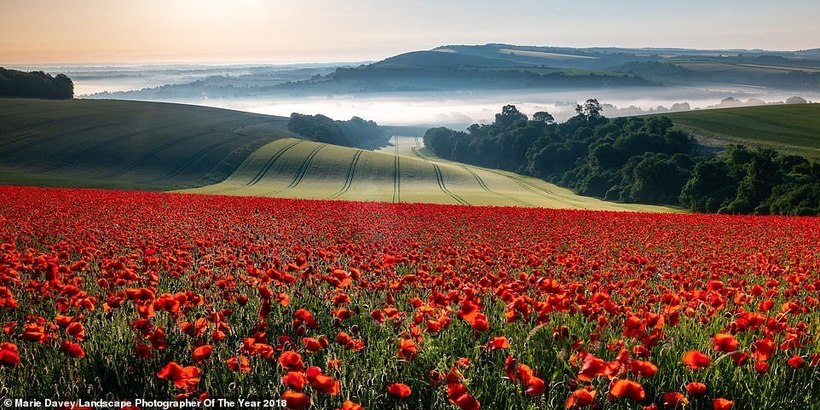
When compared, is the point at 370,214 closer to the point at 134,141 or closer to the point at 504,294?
→ the point at 504,294

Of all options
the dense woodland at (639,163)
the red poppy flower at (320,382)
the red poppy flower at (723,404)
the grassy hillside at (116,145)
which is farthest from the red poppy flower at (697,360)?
the grassy hillside at (116,145)

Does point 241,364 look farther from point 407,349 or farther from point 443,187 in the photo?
point 443,187

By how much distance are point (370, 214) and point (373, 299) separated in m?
12.2

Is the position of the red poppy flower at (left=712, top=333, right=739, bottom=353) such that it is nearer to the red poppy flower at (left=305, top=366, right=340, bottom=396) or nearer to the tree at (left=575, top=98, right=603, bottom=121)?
the red poppy flower at (left=305, top=366, right=340, bottom=396)

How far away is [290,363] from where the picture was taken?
3.00 metres

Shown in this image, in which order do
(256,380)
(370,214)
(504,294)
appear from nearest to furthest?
(256,380) < (504,294) < (370,214)

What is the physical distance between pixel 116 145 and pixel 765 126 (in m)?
89.5

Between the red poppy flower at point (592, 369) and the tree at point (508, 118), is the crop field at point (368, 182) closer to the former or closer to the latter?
the tree at point (508, 118)

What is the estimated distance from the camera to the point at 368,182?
205ft

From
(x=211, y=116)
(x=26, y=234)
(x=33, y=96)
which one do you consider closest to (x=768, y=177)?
(x=26, y=234)

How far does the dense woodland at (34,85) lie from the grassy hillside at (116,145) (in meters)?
13.1

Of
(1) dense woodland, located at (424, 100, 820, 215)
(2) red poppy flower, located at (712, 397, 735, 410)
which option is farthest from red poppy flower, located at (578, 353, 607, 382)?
(1) dense woodland, located at (424, 100, 820, 215)

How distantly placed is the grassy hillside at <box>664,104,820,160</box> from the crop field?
2520cm

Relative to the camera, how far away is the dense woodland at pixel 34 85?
9994 cm
